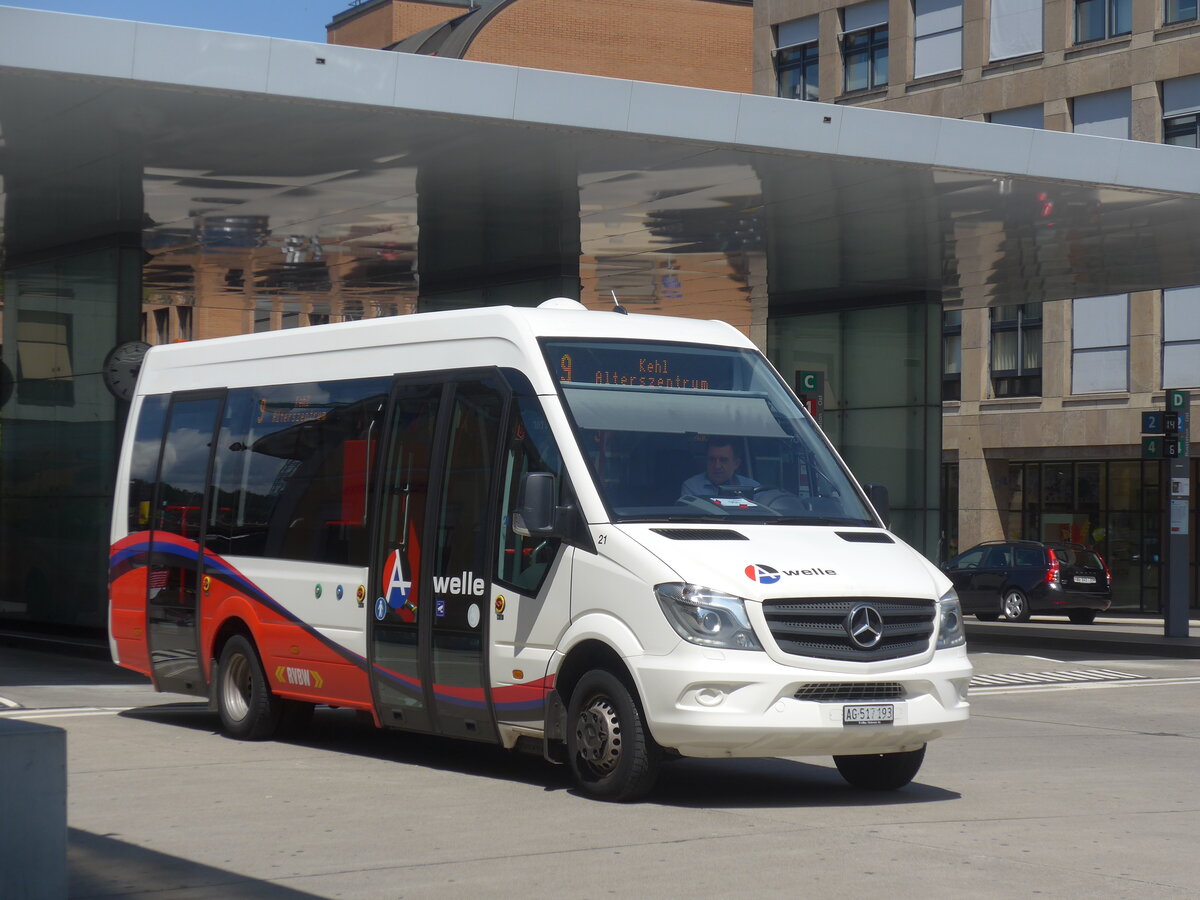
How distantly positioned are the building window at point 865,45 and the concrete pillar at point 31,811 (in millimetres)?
41062

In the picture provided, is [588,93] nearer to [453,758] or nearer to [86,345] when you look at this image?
[453,758]

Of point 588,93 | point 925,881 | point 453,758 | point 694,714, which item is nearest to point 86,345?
point 588,93

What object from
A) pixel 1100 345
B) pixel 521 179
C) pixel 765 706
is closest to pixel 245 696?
pixel 765 706

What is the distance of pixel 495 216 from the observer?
21.1 m

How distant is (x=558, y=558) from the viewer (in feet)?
31.3

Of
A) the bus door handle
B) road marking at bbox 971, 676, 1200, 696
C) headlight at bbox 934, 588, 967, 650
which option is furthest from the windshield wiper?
road marking at bbox 971, 676, 1200, 696

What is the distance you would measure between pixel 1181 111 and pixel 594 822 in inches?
1322

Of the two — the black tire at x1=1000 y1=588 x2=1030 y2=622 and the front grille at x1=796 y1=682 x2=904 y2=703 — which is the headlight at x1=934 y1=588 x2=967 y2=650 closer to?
the front grille at x1=796 y1=682 x2=904 y2=703

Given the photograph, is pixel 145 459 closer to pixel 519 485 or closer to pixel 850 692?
pixel 519 485

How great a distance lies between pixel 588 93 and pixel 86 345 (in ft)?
28.5

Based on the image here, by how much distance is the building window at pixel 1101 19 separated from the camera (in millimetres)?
39500

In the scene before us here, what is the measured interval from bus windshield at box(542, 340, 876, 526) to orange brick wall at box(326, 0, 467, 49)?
48.5 m

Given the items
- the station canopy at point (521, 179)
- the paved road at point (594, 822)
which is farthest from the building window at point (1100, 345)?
the paved road at point (594, 822)

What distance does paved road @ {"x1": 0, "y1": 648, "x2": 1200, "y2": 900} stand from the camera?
7.05 meters
